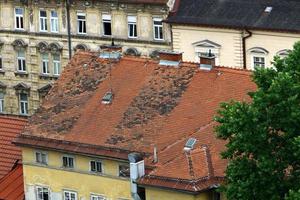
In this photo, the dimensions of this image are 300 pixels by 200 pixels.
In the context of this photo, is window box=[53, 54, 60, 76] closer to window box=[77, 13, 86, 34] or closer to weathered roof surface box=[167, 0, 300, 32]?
window box=[77, 13, 86, 34]

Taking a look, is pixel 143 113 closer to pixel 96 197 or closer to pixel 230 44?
pixel 96 197

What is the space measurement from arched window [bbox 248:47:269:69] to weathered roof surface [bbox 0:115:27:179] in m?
15.2

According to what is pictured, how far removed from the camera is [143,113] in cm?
9631

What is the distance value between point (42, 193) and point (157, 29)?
22.7 m

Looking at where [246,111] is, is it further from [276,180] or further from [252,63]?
[252,63]

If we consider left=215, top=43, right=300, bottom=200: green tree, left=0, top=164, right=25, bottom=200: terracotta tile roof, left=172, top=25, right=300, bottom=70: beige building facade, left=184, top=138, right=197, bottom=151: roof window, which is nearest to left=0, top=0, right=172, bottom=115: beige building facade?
left=172, top=25, right=300, bottom=70: beige building facade

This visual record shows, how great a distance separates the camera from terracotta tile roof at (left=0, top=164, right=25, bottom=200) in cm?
10044

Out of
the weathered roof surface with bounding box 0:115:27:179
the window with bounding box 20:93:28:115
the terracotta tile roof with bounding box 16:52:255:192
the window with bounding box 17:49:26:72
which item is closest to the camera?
the terracotta tile roof with bounding box 16:52:255:192

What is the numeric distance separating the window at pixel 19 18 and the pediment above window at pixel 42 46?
1.66 meters

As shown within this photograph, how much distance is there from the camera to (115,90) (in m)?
98.4

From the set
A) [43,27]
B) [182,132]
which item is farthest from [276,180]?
[43,27]

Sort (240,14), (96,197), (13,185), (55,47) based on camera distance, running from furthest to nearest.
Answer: (55,47)
(240,14)
(13,185)
(96,197)

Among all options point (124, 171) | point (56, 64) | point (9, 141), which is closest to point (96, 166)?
point (124, 171)

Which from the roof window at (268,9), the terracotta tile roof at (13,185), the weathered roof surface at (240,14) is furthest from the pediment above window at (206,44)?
the terracotta tile roof at (13,185)
